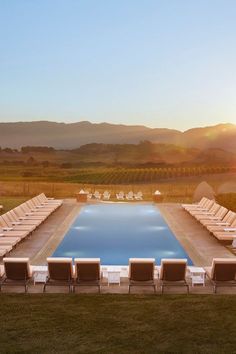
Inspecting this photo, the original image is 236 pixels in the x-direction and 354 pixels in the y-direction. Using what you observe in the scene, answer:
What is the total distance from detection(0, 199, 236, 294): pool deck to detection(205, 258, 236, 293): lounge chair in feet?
0.57

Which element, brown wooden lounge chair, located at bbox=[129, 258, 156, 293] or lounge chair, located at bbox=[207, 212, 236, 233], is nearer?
brown wooden lounge chair, located at bbox=[129, 258, 156, 293]

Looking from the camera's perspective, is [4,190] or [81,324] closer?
[81,324]

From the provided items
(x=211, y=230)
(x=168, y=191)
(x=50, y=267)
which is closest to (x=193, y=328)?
(x=50, y=267)

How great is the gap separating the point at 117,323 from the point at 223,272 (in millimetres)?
3242

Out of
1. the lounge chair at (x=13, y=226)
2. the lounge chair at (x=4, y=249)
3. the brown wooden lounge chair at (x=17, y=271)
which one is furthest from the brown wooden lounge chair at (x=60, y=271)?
the lounge chair at (x=13, y=226)

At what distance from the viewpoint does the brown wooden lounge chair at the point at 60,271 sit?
10.6 metres

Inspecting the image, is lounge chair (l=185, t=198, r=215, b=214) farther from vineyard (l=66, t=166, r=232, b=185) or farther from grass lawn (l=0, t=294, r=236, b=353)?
vineyard (l=66, t=166, r=232, b=185)

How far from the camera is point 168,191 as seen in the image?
3403 centimetres

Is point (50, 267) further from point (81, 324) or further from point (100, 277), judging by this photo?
point (81, 324)

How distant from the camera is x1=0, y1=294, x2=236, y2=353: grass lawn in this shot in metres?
7.60

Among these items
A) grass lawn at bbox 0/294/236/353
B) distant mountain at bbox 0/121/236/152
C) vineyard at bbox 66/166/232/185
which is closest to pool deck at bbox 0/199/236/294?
grass lawn at bbox 0/294/236/353

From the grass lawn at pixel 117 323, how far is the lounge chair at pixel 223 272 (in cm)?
66

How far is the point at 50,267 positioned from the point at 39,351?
3.40 meters

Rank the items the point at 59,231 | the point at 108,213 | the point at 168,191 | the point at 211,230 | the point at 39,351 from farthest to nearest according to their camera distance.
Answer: the point at 168,191
the point at 108,213
the point at 59,231
the point at 211,230
the point at 39,351
